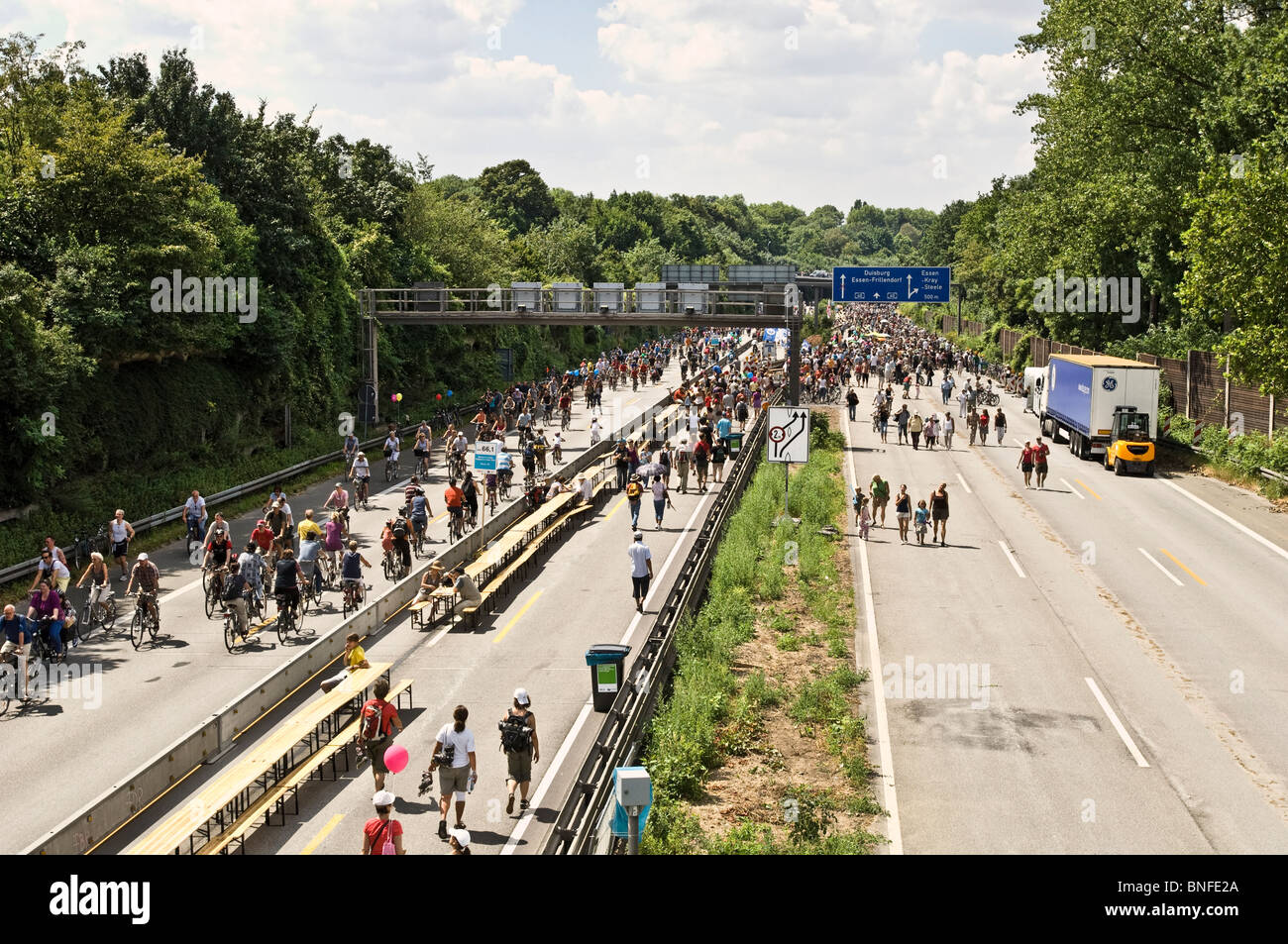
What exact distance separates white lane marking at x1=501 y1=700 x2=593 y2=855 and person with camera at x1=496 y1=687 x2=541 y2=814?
34cm

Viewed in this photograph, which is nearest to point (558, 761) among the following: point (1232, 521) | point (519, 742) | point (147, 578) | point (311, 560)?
point (519, 742)

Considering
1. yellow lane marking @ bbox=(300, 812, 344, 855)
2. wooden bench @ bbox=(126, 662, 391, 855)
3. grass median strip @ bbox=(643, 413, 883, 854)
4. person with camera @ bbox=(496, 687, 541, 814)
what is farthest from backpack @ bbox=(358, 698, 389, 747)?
grass median strip @ bbox=(643, 413, 883, 854)

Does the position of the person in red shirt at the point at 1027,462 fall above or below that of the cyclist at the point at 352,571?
above

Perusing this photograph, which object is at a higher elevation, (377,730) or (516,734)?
(516,734)

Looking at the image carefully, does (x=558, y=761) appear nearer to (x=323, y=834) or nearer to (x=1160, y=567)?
(x=323, y=834)

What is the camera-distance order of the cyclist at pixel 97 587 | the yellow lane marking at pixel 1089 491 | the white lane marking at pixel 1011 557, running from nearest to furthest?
1. the cyclist at pixel 97 587
2. the white lane marking at pixel 1011 557
3. the yellow lane marking at pixel 1089 491

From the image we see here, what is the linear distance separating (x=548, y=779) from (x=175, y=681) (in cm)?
726

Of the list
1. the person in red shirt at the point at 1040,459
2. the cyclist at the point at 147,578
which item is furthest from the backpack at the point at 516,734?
the person in red shirt at the point at 1040,459

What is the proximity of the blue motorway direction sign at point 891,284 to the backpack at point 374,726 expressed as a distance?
139ft

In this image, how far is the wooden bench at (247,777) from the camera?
12.3 m

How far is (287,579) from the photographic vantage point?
21.1 m

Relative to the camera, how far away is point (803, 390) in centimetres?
6569

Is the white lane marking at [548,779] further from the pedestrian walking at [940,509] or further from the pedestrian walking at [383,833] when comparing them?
the pedestrian walking at [940,509]
